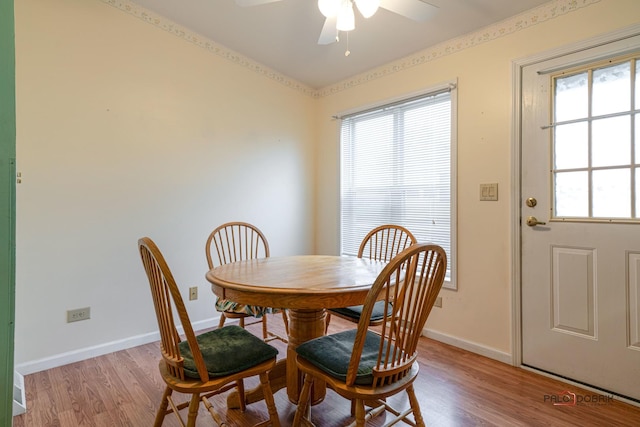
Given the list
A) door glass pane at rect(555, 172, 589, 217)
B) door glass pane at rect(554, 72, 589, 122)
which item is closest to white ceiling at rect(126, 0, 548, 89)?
door glass pane at rect(554, 72, 589, 122)

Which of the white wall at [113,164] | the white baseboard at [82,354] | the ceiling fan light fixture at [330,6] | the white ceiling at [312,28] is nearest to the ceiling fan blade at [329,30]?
the ceiling fan light fixture at [330,6]

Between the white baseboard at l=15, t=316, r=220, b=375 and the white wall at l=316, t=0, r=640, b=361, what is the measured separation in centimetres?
224

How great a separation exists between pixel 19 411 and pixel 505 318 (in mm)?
2826

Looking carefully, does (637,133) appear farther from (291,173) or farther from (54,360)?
(54,360)

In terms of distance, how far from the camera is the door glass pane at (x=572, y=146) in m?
1.91

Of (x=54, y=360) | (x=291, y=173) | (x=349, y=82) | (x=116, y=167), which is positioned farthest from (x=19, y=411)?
(x=349, y=82)

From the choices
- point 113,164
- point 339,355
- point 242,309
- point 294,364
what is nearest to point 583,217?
point 339,355

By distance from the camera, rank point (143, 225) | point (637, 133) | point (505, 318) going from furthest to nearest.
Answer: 1. point (143, 225)
2. point (505, 318)
3. point (637, 133)

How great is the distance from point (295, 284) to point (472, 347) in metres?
1.73

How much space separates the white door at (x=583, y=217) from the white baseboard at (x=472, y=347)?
0.38 ft

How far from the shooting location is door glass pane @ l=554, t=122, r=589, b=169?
1908 millimetres

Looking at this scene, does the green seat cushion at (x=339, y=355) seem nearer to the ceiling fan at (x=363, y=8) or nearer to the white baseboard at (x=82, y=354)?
the ceiling fan at (x=363, y=8)

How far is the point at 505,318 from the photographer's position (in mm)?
2209

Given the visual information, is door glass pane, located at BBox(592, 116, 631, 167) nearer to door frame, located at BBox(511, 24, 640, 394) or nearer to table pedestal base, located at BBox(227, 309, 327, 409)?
door frame, located at BBox(511, 24, 640, 394)
